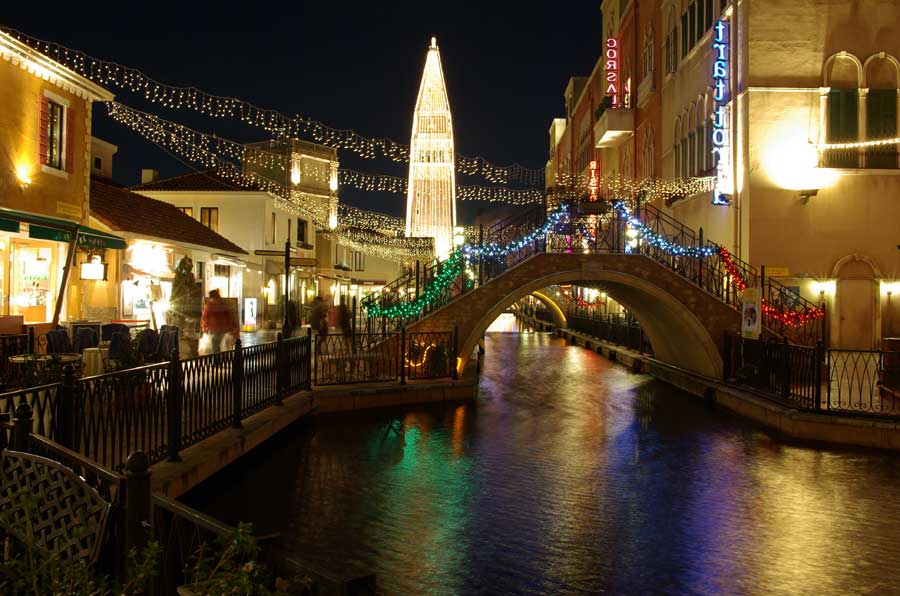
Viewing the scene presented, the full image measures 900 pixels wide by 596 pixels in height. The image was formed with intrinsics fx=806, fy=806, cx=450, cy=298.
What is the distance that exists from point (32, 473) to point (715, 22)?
2321cm

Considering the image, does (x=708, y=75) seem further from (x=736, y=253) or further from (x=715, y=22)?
(x=736, y=253)

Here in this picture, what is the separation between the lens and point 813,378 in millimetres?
14484

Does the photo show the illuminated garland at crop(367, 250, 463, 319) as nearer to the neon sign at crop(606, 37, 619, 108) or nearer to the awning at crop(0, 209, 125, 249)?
the awning at crop(0, 209, 125, 249)

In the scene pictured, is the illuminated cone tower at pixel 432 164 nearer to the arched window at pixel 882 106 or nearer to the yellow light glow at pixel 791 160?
the yellow light glow at pixel 791 160

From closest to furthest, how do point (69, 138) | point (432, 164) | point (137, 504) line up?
point (137, 504)
point (69, 138)
point (432, 164)

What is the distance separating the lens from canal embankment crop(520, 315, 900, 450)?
1288 cm

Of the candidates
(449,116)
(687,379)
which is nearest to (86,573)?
(687,379)

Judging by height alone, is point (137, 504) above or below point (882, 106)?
below

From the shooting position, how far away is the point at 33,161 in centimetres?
1727

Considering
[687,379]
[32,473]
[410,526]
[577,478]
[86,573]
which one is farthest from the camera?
[687,379]

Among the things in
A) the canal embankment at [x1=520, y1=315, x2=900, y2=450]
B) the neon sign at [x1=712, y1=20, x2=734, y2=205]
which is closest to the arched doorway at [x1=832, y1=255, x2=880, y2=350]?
the neon sign at [x1=712, y1=20, x2=734, y2=205]

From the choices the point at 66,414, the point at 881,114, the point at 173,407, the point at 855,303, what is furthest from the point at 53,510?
the point at 881,114

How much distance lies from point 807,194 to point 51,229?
59.4ft

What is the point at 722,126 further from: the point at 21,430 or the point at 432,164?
the point at 21,430
